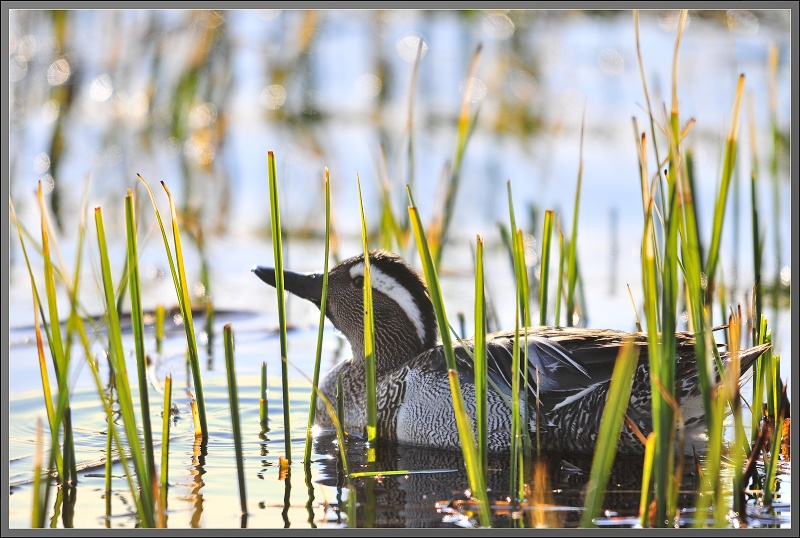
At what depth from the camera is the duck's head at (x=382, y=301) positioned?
6000 millimetres

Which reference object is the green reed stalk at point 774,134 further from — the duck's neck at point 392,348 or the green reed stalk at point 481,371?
the duck's neck at point 392,348

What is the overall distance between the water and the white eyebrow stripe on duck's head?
29.9 inches

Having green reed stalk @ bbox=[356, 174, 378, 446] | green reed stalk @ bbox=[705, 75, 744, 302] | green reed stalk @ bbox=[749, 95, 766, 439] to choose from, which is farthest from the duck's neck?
green reed stalk @ bbox=[705, 75, 744, 302]

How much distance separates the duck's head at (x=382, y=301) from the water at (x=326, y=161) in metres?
0.49

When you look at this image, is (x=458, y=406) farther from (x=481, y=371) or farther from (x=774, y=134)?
(x=774, y=134)

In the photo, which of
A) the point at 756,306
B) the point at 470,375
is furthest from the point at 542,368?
the point at 756,306

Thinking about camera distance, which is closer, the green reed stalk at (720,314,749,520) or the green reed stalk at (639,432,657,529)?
the green reed stalk at (639,432,657,529)

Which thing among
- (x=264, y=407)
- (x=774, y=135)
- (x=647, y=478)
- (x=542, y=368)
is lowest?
(x=647, y=478)

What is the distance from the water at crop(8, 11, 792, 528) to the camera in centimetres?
519

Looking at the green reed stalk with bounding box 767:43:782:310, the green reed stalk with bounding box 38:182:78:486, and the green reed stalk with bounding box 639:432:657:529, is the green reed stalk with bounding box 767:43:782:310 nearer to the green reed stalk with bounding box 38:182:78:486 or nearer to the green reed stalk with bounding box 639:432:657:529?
the green reed stalk with bounding box 639:432:657:529

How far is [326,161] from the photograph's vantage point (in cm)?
1096

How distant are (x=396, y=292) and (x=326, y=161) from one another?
5.05 m

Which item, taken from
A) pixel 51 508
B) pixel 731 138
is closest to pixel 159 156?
pixel 51 508

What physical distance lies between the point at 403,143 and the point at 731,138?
7229mm
